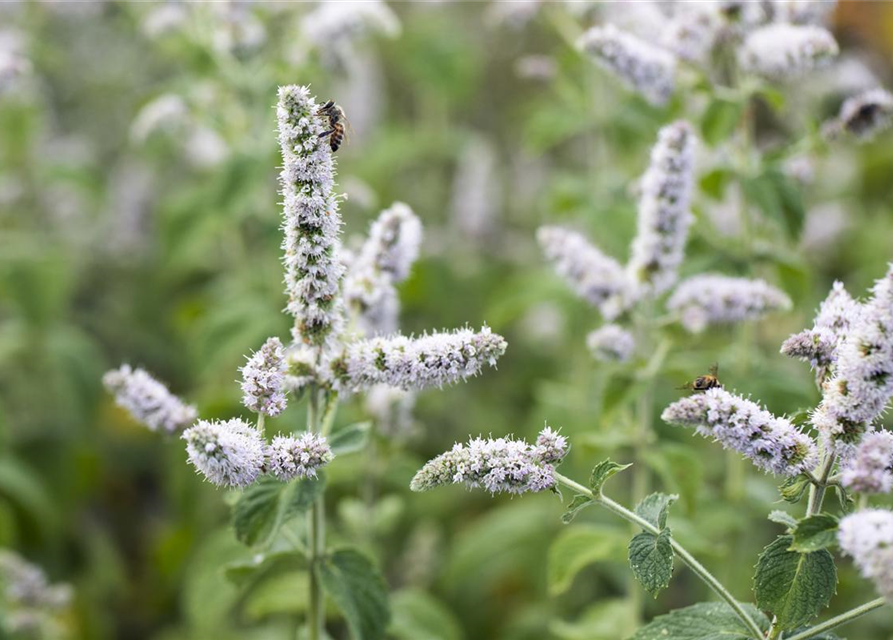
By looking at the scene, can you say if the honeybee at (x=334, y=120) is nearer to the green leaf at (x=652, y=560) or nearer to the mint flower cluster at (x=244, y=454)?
the mint flower cluster at (x=244, y=454)

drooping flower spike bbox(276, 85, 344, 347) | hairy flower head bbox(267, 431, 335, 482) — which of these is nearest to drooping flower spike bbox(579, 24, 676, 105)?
drooping flower spike bbox(276, 85, 344, 347)

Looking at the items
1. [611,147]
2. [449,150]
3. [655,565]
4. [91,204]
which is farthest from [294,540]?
[91,204]

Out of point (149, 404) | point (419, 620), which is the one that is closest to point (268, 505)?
point (149, 404)

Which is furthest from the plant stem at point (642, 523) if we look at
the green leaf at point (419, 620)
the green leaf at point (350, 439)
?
the green leaf at point (419, 620)

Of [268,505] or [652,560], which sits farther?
[268,505]

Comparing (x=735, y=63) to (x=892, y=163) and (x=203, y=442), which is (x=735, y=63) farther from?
(x=892, y=163)

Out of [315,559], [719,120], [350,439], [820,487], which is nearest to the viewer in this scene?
[820,487]

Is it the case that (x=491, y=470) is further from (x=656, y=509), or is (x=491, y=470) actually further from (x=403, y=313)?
(x=403, y=313)
